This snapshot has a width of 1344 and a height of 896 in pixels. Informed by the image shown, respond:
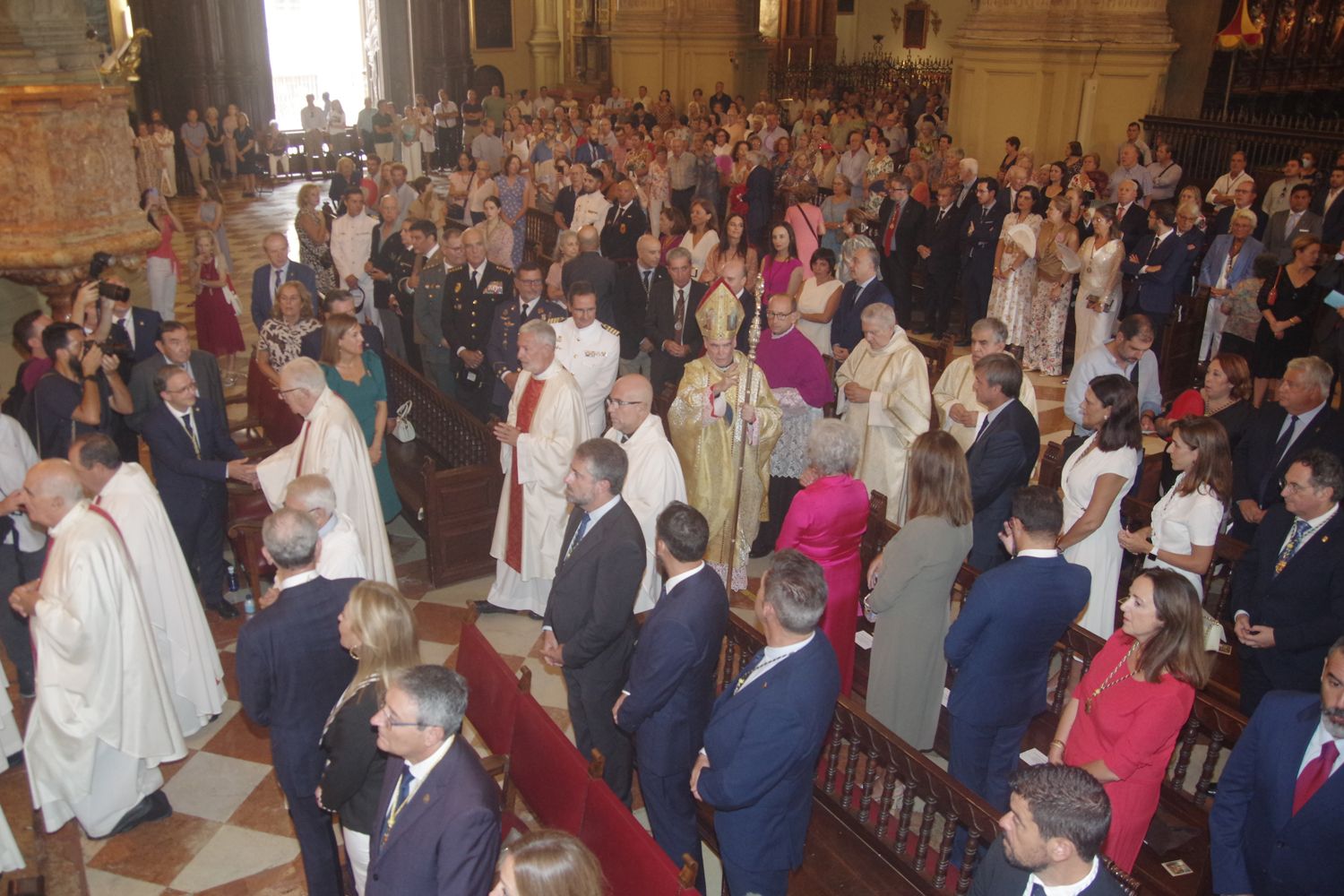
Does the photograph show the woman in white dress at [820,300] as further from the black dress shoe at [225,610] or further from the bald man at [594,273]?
the black dress shoe at [225,610]

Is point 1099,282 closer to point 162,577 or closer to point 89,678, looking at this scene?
point 162,577

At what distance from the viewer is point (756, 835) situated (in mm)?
3555

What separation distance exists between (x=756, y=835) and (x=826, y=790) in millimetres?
685

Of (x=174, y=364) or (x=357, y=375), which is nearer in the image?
(x=174, y=364)

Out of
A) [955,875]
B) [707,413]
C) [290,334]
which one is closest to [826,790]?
[955,875]

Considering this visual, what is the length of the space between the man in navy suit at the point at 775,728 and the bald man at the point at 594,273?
544 cm

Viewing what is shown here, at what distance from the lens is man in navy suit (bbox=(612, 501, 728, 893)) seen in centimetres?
380

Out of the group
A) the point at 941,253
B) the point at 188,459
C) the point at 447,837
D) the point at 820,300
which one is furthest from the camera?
the point at 941,253

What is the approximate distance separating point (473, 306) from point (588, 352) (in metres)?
1.57

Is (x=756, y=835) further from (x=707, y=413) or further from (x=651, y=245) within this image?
(x=651, y=245)

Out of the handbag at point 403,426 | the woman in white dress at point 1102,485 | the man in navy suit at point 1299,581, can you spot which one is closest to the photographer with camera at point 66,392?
the handbag at point 403,426

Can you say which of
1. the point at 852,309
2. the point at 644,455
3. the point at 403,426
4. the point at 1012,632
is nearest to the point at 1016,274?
the point at 852,309

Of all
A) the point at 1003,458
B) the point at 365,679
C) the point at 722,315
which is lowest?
the point at 365,679

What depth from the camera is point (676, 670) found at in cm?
381
